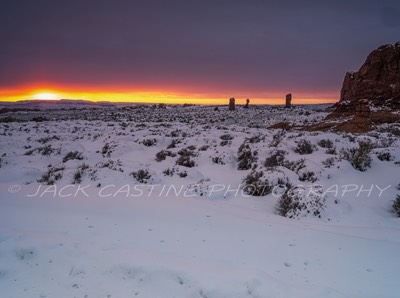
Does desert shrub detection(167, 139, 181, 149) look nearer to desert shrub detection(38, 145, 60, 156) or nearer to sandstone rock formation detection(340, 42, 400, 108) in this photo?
desert shrub detection(38, 145, 60, 156)

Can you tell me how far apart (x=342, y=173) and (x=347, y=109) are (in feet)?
74.5

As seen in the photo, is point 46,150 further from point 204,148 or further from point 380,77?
point 380,77

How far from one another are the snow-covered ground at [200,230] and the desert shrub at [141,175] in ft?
0.11

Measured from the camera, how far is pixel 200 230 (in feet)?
15.4

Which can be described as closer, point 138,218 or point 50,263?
point 50,263

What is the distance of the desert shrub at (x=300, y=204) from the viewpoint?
5.69 meters

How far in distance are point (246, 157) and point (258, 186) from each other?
10.1ft

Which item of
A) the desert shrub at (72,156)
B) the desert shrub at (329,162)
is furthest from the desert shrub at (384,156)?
the desert shrub at (72,156)

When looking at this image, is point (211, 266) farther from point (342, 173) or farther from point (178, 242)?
point (342, 173)

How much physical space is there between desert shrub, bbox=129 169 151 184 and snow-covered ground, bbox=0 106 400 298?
0.03 meters

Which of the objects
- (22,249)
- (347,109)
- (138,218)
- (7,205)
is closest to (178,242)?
(138,218)

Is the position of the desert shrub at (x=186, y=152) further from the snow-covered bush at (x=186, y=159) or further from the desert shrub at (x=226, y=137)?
the desert shrub at (x=226, y=137)

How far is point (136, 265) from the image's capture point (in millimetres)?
3541

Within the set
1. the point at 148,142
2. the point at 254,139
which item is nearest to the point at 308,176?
the point at 254,139
